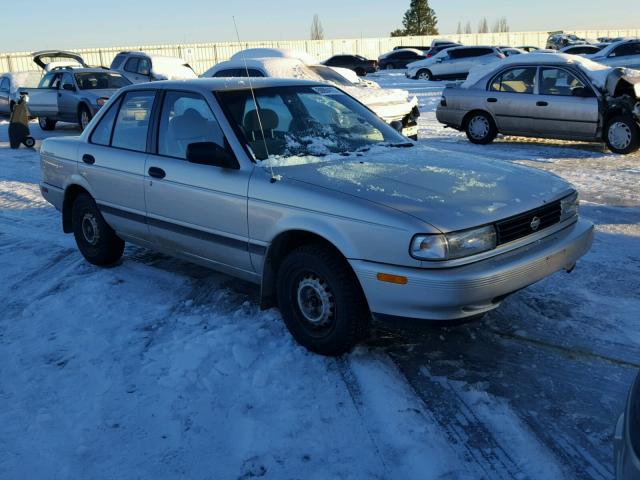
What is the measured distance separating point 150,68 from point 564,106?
1278 centimetres

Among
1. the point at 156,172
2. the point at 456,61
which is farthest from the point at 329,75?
the point at 456,61

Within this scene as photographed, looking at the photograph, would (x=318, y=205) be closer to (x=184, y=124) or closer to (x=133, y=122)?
(x=184, y=124)

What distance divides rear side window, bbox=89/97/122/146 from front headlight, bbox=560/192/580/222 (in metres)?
3.56

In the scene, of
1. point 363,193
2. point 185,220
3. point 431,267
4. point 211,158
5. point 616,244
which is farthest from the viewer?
point 616,244

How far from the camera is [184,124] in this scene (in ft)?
15.6

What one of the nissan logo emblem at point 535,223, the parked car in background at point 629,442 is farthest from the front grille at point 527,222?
the parked car in background at point 629,442

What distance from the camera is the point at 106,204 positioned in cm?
539

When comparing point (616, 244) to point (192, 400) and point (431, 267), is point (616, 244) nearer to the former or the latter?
point (431, 267)

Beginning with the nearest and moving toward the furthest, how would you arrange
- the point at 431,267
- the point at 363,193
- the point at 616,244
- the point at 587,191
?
1. the point at 431,267
2. the point at 363,193
3. the point at 616,244
4. the point at 587,191

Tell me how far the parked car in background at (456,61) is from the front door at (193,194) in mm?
26054

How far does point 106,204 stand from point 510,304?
3.28 metres

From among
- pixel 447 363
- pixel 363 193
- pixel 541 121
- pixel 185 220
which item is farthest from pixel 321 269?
pixel 541 121

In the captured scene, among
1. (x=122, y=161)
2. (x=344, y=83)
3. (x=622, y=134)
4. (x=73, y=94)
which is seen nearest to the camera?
(x=122, y=161)

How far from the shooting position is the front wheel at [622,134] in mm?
10109
